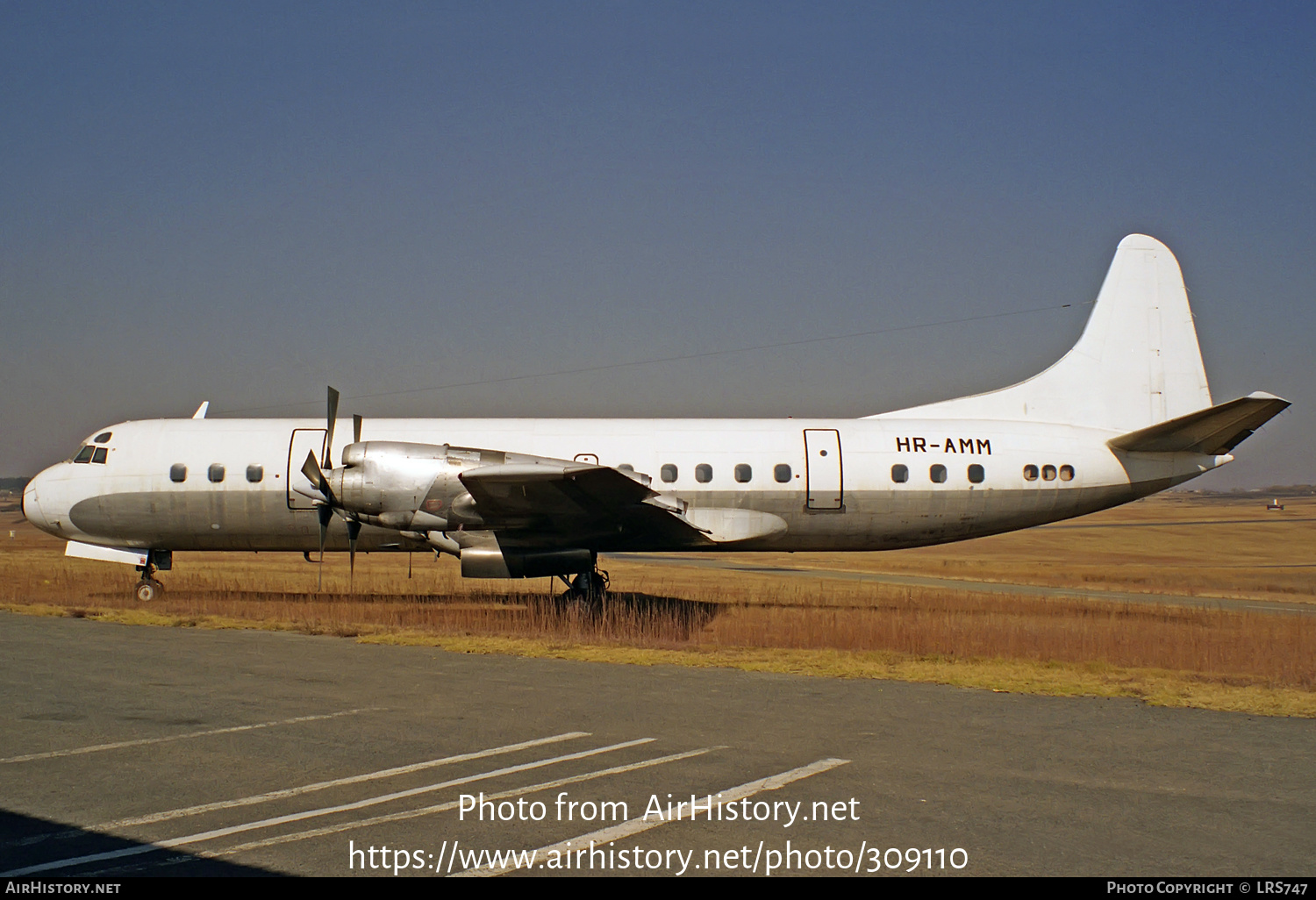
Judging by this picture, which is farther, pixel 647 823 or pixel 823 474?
pixel 823 474

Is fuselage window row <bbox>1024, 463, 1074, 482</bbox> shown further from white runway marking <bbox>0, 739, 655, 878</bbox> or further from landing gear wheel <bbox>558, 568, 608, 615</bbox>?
white runway marking <bbox>0, 739, 655, 878</bbox>

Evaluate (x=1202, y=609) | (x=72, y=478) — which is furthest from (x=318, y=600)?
(x=1202, y=609)

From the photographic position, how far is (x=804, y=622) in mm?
17062

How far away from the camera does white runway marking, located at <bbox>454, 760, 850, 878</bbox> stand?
17.2 ft

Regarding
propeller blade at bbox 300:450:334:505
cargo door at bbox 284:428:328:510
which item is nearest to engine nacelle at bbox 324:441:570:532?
propeller blade at bbox 300:450:334:505

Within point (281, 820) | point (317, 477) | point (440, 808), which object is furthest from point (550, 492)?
point (281, 820)

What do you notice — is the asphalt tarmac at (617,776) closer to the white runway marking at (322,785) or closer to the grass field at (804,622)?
the white runway marking at (322,785)

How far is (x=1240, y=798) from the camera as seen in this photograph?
692 cm

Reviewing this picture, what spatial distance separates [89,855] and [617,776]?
330 centimetres

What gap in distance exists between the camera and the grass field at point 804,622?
513 inches

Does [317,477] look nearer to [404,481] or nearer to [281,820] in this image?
[404,481]

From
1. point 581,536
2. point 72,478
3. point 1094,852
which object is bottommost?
point 1094,852

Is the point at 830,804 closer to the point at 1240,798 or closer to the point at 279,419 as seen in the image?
the point at 1240,798
